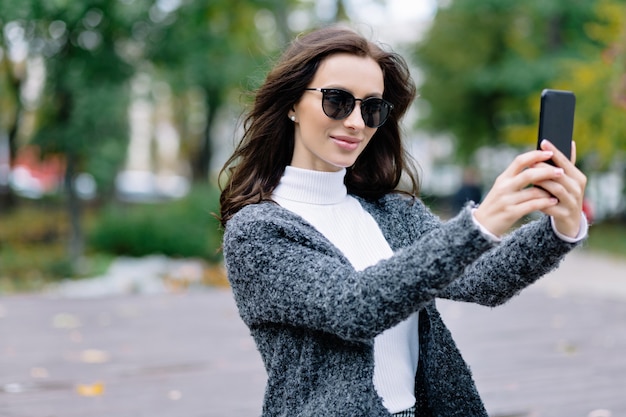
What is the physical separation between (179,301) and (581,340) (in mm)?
4940

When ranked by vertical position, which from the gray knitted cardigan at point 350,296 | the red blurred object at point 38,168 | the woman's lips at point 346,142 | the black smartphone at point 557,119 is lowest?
the gray knitted cardigan at point 350,296

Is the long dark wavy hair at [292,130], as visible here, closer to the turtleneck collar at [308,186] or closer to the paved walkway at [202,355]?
the turtleneck collar at [308,186]

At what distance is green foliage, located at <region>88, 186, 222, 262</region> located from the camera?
14.4 metres

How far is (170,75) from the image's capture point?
14.8 meters

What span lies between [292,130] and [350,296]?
600mm

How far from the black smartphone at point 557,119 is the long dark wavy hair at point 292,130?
1.64ft

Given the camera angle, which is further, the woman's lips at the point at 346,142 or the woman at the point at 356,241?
the woman's lips at the point at 346,142

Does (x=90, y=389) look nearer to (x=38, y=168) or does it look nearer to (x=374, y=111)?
(x=374, y=111)

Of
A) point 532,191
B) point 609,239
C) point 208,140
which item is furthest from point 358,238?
point 208,140

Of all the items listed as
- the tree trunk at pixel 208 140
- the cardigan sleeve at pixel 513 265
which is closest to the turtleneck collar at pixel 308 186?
the cardigan sleeve at pixel 513 265

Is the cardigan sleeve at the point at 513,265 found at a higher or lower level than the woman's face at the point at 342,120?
lower

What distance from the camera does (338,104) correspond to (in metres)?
1.98

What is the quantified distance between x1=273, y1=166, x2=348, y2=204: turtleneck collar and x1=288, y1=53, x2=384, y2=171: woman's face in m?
0.04

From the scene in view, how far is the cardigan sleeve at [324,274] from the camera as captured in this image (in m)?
1.60
